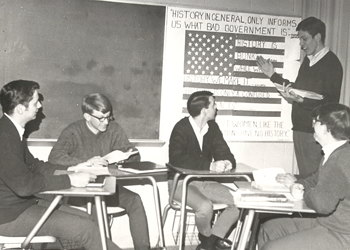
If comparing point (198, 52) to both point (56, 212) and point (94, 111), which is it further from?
point (56, 212)

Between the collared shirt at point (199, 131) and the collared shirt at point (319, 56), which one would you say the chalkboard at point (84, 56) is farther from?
the collared shirt at point (319, 56)

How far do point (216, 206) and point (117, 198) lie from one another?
822 mm

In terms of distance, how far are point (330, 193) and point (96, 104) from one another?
81.6 inches

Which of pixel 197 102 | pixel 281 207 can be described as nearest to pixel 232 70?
pixel 197 102

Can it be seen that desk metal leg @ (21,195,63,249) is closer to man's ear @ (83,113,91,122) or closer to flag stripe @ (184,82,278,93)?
man's ear @ (83,113,91,122)

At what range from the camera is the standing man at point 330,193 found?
2154 millimetres

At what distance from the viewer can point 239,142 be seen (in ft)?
13.9

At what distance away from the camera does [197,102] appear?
12.2 feet

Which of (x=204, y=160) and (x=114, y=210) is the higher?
(x=204, y=160)

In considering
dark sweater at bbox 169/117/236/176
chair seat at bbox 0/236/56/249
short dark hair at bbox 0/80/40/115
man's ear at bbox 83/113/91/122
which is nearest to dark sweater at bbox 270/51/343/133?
dark sweater at bbox 169/117/236/176

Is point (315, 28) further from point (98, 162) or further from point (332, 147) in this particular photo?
point (98, 162)

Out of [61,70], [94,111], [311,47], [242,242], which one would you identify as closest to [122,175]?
[94,111]

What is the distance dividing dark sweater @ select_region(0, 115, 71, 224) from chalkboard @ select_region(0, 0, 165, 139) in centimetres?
114

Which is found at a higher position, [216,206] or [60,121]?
[60,121]
